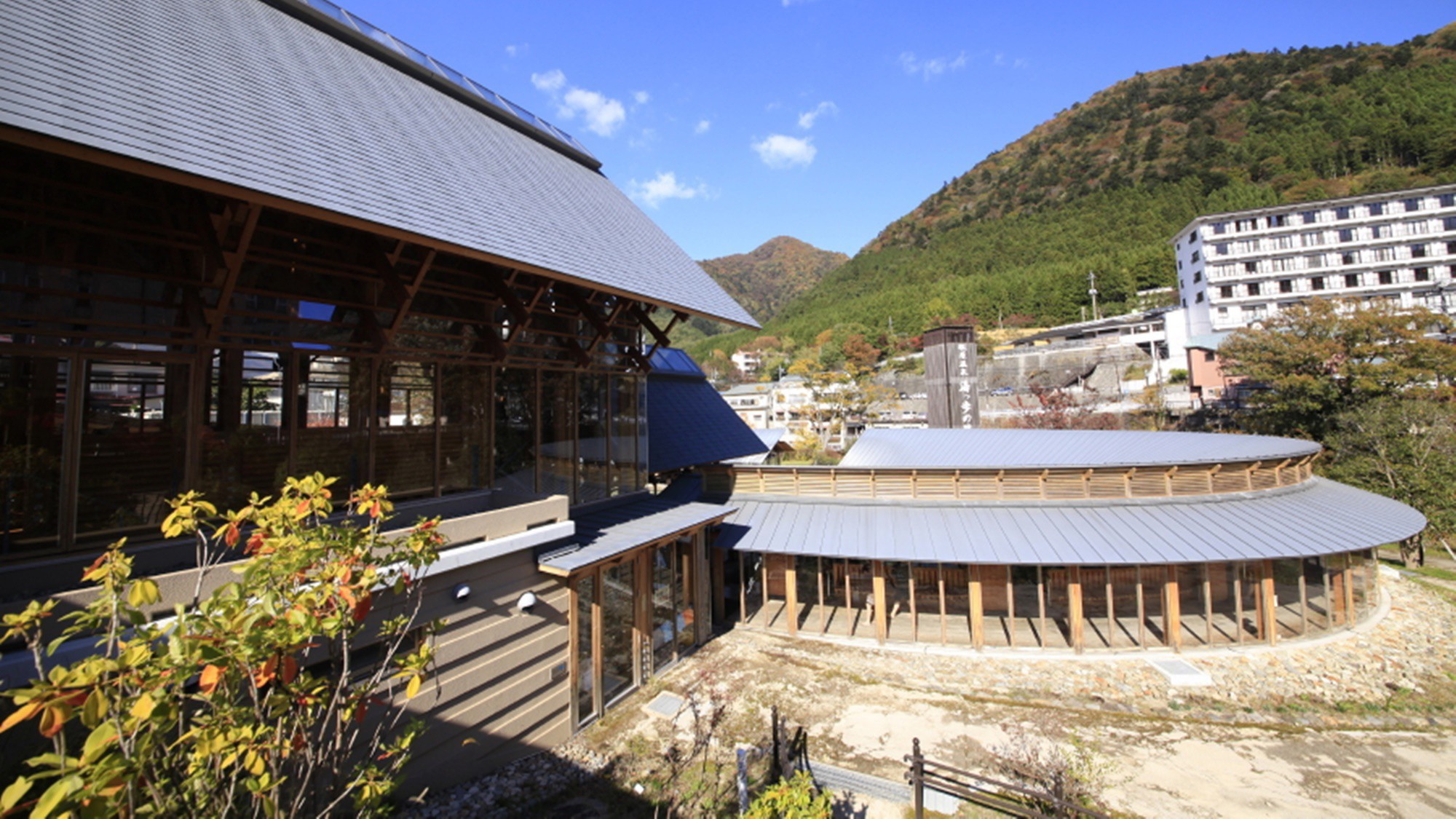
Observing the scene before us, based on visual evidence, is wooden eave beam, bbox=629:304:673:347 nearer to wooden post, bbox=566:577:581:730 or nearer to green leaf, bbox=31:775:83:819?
wooden post, bbox=566:577:581:730

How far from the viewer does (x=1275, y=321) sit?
23.7 meters

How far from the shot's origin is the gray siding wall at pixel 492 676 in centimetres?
536

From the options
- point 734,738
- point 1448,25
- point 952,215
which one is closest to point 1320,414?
point 734,738

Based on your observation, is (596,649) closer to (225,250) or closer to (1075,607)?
(225,250)

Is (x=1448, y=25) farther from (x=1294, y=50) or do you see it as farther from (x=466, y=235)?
(x=466, y=235)

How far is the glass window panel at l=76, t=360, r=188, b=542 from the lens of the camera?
4523 millimetres

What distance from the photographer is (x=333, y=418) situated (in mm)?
6082

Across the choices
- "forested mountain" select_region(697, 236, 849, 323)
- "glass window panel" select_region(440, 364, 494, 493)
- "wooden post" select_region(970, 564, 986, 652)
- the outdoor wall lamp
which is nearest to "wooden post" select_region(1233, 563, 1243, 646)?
"wooden post" select_region(970, 564, 986, 652)

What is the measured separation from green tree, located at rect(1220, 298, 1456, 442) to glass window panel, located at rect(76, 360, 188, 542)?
3052 centimetres

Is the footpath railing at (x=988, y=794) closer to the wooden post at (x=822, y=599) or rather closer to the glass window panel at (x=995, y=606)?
the glass window panel at (x=995, y=606)

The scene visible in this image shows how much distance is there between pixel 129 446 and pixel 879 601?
9881 mm

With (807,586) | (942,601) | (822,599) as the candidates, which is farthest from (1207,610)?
(807,586)

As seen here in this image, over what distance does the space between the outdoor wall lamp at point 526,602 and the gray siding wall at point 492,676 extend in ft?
0.18

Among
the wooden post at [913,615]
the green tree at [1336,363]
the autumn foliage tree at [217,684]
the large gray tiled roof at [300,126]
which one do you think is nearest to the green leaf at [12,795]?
the autumn foliage tree at [217,684]
